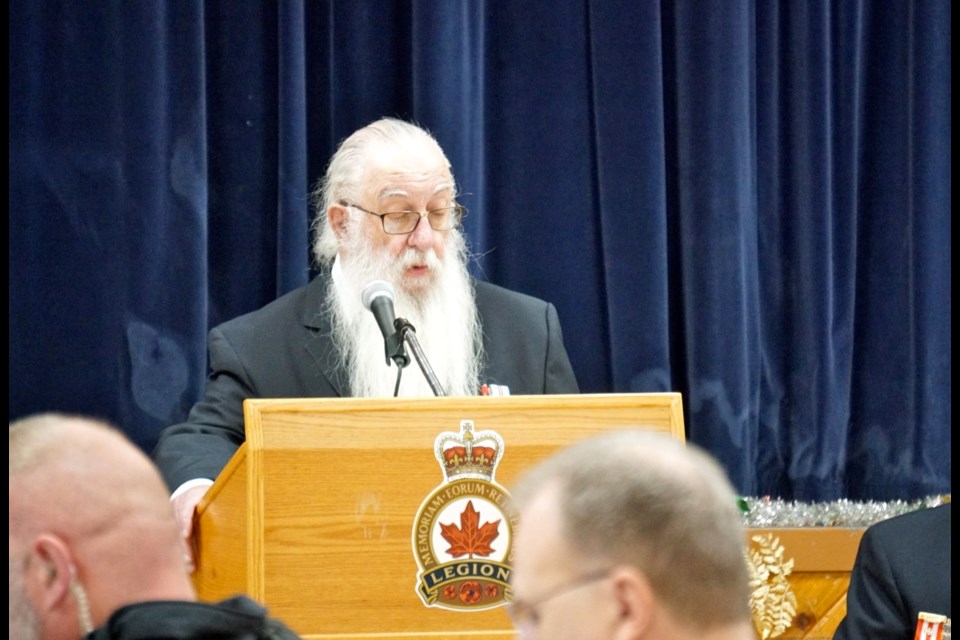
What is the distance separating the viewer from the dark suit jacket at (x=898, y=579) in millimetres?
2762

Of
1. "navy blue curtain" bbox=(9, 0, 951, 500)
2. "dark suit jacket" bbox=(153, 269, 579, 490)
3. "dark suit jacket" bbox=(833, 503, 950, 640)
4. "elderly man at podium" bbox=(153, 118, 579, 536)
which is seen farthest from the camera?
"navy blue curtain" bbox=(9, 0, 951, 500)

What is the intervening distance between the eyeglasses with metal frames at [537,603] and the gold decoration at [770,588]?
2675 millimetres

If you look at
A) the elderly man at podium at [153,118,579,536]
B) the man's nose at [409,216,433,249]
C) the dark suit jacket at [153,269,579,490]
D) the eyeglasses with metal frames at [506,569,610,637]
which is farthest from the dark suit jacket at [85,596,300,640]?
the man's nose at [409,216,433,249]

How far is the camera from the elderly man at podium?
3.80 m

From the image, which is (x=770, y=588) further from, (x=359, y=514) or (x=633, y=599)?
(x=633, y=599)

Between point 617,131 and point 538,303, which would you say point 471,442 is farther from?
point 617,131

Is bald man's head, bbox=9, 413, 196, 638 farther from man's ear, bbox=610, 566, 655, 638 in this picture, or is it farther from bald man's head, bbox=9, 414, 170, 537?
man's ear, bbox=610, 566, 655, 638

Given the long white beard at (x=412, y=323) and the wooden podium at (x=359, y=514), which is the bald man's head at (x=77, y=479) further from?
the long white beard at (x=412, y=323)

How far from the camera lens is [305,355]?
12.7 ft

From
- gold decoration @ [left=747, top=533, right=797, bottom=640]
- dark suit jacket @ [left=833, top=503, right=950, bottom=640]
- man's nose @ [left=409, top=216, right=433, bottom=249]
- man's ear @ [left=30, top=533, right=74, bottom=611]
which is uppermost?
man's nose @ [left=409, top=216, right=433, bottom=249]

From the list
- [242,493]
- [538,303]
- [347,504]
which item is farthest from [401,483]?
[538,303]

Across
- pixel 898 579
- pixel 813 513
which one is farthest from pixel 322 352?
pixel 898 579

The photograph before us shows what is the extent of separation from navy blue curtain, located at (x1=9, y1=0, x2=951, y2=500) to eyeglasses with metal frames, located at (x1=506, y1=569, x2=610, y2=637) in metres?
2.84

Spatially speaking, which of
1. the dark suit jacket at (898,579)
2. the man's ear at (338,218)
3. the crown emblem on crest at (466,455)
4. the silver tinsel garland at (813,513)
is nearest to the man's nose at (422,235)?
Result: the man's ear at (338,218)
